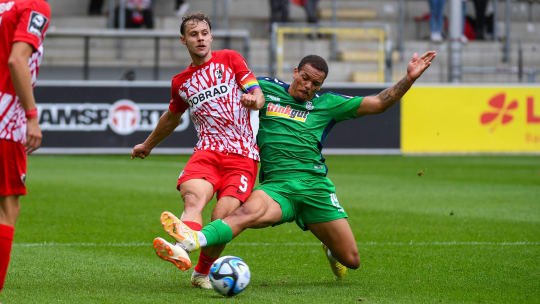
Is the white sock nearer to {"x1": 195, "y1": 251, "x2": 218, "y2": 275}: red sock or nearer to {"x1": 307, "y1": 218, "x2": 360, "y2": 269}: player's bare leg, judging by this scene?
{"x1": 195, "y1": 251, "x2": 218, "y2": 275}: red sock

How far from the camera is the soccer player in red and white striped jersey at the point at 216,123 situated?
20.6 ft

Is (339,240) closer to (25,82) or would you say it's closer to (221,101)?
(221,101)

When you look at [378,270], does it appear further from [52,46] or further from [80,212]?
[52,46]

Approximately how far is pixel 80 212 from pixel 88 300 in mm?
5206

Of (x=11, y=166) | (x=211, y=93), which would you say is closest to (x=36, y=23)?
(x=11, y=166)

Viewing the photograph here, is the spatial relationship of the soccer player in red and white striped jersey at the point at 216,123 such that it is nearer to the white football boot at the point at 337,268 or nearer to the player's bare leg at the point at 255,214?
the player's bare leg at the point at 255,214

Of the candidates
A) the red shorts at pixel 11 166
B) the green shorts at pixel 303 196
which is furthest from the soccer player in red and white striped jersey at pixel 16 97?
the green shorts at pixel 303 196

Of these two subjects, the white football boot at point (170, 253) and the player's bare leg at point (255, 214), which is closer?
the white football boot at point (170, 253)

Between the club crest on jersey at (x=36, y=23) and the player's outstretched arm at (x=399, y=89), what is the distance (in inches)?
97.4

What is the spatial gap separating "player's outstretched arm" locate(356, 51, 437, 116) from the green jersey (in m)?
0.09

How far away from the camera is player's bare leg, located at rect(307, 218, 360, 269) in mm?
6562

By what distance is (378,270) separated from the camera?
23.1ft

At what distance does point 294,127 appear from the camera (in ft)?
21.8

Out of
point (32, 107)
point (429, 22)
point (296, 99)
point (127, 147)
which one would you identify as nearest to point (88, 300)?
point (32, 107)
